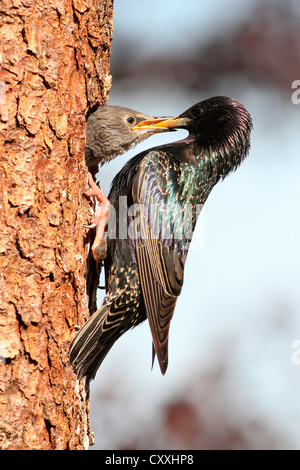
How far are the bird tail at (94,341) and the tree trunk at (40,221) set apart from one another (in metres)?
0.07

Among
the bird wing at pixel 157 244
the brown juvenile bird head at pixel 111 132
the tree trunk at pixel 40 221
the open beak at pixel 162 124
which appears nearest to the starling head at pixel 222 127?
the open beak at pixel 162 124

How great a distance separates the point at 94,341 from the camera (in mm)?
3016

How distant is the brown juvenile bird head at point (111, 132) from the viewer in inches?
134

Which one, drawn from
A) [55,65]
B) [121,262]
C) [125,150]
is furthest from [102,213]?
[55,65]

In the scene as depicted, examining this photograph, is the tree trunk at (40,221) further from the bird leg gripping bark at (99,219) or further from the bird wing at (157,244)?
the bird wing at (157,244)

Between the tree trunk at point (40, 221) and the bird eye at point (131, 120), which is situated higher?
the bird eye at point (131, 120)

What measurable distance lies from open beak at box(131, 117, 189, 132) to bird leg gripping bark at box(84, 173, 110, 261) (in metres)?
0.56

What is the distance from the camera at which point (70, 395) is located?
9.06 ft

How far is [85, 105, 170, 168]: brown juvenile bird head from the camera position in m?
3.39

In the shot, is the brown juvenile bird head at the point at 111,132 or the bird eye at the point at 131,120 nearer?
the brown juvenile bird head at the point at 111,132
